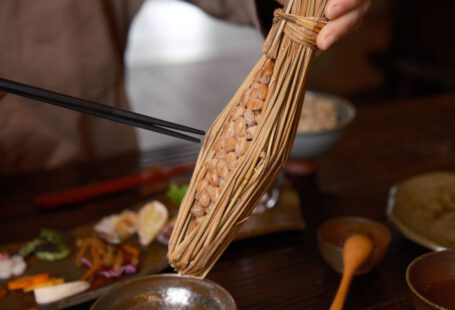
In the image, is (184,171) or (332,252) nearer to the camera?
(332,252)

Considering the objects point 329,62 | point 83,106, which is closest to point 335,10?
point 83,106

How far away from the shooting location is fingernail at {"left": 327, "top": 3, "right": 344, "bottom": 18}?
2.85 ft

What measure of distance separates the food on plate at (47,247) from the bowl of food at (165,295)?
313mm

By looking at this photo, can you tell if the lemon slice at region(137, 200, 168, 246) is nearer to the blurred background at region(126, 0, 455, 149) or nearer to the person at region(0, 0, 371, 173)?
the person at region(0, 0, 371, 173)

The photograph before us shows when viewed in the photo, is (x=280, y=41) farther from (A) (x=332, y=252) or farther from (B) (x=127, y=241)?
(B) (x=127, y=241)

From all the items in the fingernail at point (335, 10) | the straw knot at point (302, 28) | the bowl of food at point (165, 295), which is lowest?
the bowl of food at point (165, 295)

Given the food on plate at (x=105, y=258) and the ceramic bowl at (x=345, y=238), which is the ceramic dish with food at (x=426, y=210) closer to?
the ceramic bowl at (x=345, y=238)

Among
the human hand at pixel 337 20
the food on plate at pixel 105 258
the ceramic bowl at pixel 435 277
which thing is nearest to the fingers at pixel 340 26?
the human hand at pixel 337 20

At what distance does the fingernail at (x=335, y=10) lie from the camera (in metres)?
0.87

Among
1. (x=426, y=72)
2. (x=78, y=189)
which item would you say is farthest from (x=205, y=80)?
(x=78, y=189)

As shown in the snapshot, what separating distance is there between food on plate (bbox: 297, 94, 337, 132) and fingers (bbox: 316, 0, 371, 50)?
2.26 feet

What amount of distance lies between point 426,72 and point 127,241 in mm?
3183

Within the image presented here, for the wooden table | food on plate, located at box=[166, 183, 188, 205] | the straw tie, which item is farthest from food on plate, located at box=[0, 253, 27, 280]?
the straw tie

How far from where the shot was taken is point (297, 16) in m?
0.84
